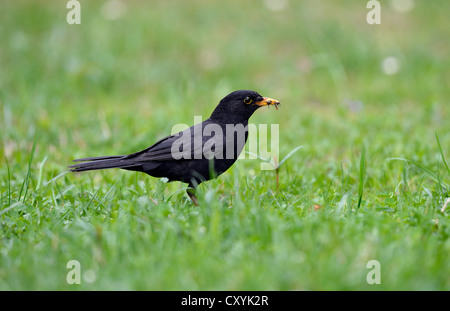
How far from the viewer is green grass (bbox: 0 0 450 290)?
2.54 metres

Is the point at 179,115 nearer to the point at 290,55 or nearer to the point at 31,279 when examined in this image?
the point at 290,55

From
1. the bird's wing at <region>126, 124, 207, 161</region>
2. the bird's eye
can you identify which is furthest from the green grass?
the bird's eye

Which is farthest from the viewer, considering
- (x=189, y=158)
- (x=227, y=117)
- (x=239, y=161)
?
(x=239, y=161)

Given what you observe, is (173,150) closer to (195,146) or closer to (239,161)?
(195,146)

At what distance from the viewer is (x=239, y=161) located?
15.7ft

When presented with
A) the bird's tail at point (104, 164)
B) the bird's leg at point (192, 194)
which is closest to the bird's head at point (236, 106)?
the bird's leg at point (192, 194)

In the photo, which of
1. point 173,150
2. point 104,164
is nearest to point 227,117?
point 173,150

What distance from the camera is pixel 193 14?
9.78 metres

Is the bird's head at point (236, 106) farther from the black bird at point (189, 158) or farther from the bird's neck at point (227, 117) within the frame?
the black bird at point (189, 158)

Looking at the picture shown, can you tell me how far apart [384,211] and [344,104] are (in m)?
3.92

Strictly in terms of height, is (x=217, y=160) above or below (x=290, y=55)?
below

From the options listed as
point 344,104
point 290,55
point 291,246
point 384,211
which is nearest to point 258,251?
point 291,246

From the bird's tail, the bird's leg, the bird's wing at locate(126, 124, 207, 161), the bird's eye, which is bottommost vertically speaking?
the bird's leg

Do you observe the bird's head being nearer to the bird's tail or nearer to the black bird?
the black bird
